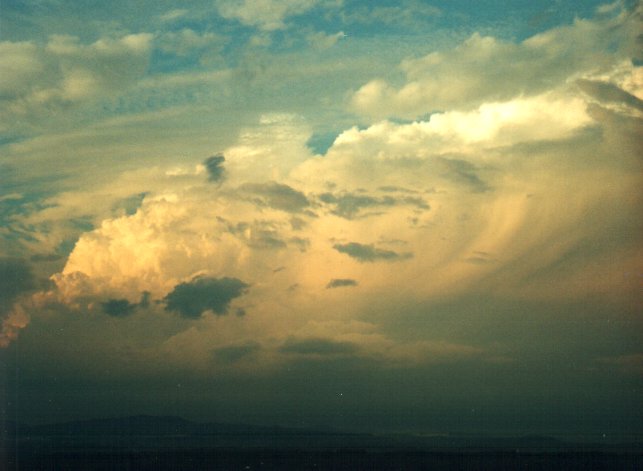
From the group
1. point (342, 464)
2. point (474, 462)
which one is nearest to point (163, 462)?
point (342, 464)

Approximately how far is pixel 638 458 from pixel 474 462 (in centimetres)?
6117

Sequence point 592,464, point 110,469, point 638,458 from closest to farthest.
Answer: point 110,469 → point 592,464 → point 638,458

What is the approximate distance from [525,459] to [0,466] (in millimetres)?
129146

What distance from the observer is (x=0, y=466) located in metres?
152

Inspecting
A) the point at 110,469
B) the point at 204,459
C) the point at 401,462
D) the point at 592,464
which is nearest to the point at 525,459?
the point at 592,464

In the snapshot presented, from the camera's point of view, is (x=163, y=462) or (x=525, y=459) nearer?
(x=163, y=462)

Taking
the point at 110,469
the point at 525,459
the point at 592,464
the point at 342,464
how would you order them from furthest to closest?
1. the point at 525,459
2. the point at 592,464
3. the point at 342,464
4. the point at 110,469

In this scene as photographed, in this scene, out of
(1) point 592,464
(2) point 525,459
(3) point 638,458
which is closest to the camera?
(1) point 592,464

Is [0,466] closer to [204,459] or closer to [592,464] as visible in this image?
[204,459]

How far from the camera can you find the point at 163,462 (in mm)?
158250

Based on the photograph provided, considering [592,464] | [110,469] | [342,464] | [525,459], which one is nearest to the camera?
→ [110,469]

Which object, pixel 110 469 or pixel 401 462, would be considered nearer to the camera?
pixel 110 469

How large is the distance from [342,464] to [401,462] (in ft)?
55.3

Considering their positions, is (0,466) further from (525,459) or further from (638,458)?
(638,458)
